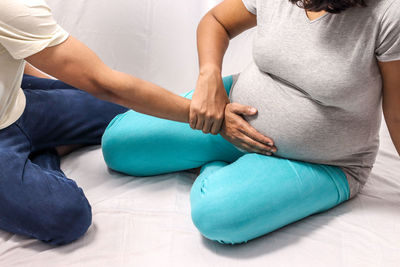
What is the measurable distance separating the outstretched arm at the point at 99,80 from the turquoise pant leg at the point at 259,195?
0.70 ft

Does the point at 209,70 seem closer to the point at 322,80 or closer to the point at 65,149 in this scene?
the point at 322,80

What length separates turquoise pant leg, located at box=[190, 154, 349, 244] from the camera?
1014 mm

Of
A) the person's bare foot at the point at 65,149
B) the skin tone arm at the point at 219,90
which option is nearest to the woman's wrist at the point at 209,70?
the skin tone arm at the point at 219,90

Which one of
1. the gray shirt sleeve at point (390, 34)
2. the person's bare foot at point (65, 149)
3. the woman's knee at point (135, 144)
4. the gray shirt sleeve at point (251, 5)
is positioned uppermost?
the gray shirt sleeve at point (390, 34)

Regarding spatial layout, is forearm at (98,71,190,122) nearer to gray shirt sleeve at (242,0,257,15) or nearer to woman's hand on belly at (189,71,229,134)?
woman's hand on belly at (189,71,229,134)

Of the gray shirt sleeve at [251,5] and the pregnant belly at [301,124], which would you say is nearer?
the pregnant belly at [301,124]

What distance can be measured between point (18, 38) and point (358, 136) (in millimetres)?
807

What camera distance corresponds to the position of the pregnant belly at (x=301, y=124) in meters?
1.00

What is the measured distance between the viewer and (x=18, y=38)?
97 centimetres

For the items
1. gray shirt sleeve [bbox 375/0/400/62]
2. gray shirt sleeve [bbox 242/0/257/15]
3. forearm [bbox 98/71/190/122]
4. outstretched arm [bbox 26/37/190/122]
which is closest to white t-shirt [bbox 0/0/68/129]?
outstretched arm [bbox 26/37/190/122]

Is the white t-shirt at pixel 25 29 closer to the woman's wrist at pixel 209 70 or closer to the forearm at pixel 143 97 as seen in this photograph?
the forearm at pixel 143 97

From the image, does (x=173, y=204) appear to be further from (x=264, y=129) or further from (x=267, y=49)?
(x=267, y=49)

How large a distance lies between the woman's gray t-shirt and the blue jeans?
508mm

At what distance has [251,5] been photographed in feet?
3.78
